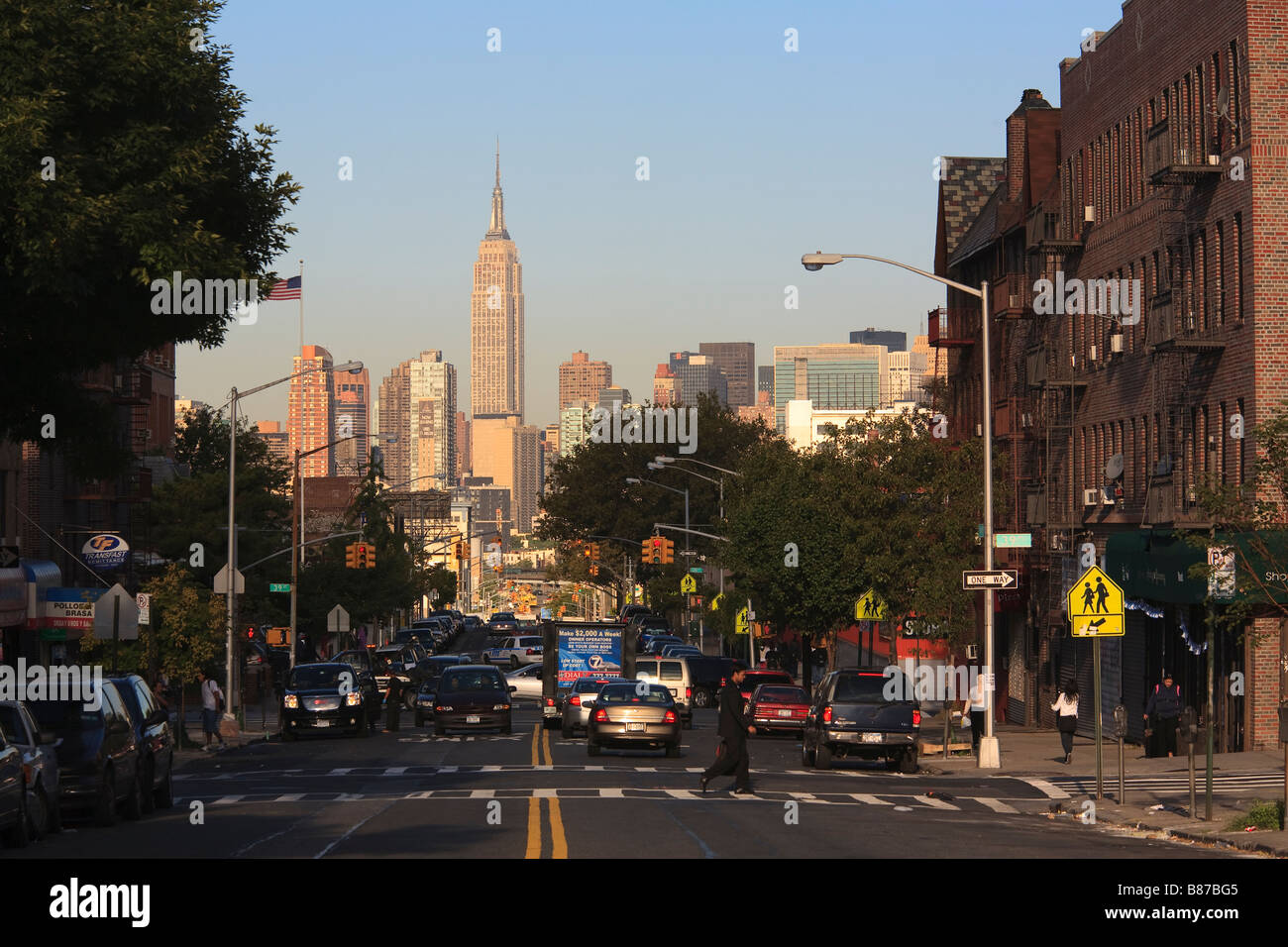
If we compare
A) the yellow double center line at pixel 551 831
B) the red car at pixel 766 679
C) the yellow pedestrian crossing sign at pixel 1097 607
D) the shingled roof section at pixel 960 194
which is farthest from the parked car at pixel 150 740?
the shingled roof section at pixel 960 194

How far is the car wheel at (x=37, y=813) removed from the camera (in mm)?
19516

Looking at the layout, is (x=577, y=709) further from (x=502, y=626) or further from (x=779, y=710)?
(x=502, y=626)

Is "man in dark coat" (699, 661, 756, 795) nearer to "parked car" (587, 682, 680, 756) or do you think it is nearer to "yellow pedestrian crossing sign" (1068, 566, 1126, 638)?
"yellow pedestrian crossing sign" (1068, 566, 1126, 638)

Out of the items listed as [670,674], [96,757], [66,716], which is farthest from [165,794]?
[670,674]

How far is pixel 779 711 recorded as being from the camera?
45.7m

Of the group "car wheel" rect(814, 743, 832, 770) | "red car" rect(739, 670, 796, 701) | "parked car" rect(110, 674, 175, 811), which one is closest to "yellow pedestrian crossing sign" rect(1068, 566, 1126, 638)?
"car wheel" rect(814, 743, 832, 770)

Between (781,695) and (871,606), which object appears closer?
(871,606)

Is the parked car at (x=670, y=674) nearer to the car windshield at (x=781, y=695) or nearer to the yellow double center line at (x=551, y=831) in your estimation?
the car windshield at (x=781, y=695)

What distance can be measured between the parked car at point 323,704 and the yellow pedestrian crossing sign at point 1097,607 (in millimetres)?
22985

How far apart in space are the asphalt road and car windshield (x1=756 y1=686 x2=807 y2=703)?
9838 mm

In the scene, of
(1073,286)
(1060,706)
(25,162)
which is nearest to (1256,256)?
(1060,706)

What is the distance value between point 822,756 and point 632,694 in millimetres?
4077
